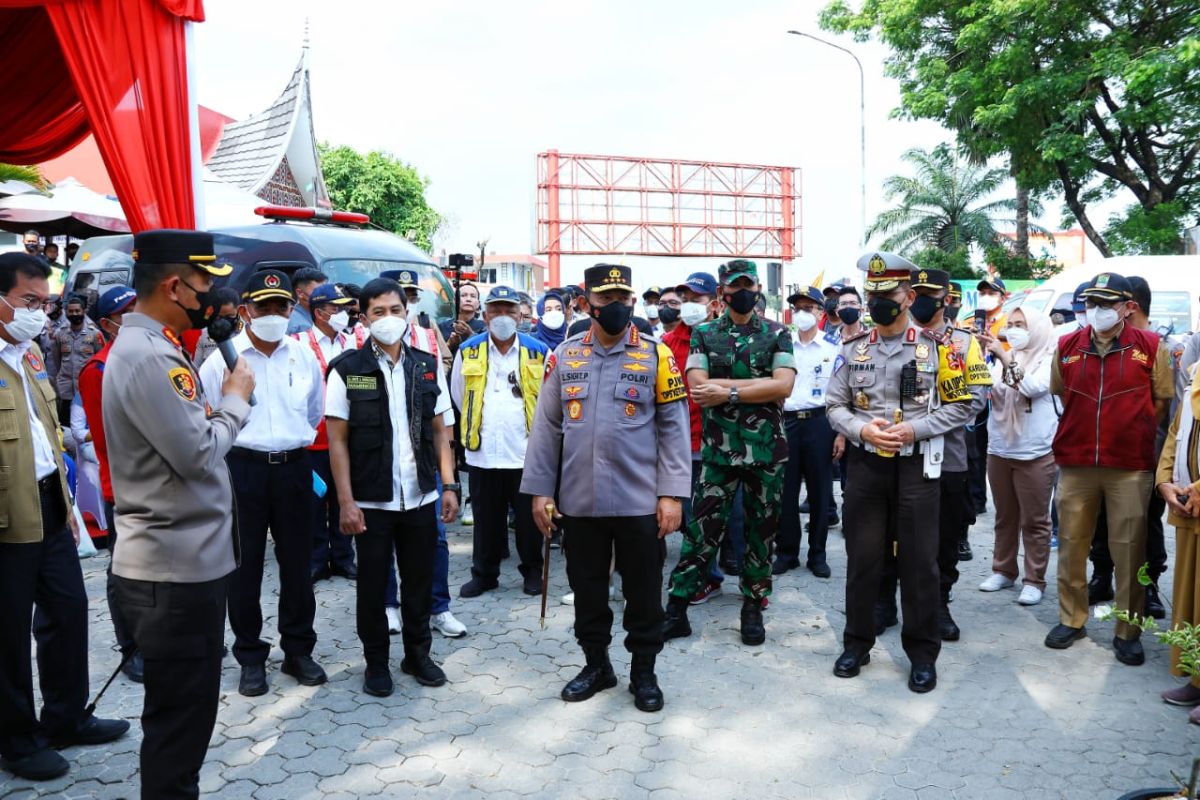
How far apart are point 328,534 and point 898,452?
4.04 meters

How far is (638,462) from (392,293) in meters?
1.51

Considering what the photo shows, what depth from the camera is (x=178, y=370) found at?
2.64 metres

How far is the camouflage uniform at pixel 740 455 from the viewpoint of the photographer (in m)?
4.95

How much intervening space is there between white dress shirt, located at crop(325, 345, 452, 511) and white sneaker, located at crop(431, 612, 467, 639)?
1.06 meters

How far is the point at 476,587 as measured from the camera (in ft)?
19.2

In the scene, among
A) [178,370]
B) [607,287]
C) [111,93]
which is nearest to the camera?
[178,370]

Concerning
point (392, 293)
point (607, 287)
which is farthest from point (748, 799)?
point (392, 293)

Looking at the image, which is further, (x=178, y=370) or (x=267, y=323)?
(x=267, y=323)

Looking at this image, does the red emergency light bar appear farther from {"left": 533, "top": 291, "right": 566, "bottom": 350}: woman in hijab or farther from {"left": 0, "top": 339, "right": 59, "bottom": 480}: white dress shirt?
{"left": 0, "top": 339, "right": 59, "bottom": 480}: white dress shirt

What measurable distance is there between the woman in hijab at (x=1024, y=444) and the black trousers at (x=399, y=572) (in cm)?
372

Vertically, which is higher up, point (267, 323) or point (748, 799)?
point (267, 323)

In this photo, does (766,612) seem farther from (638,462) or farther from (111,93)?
(111,93)

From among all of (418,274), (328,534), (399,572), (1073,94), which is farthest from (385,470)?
(1073,94)

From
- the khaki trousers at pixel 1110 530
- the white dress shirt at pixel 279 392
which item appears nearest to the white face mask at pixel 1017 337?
the khaki trousers at pixel 1110 530
